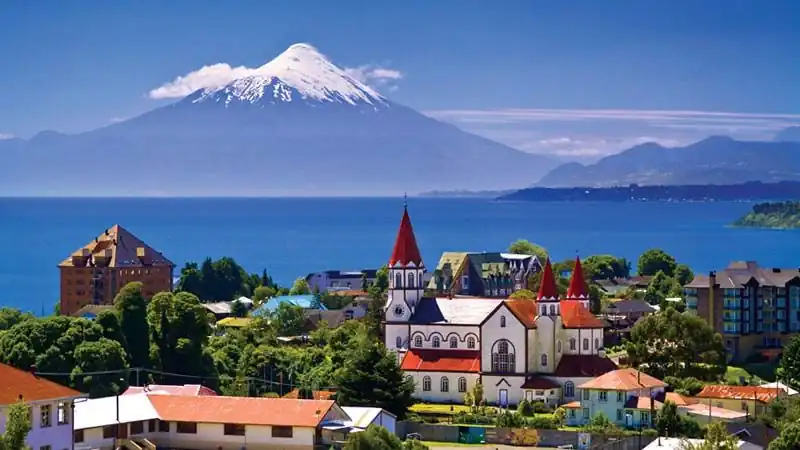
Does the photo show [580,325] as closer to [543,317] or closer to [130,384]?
[543,317]

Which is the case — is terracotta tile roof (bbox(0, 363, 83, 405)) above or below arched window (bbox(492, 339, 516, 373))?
above

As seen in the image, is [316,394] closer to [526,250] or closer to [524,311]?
[524,311]

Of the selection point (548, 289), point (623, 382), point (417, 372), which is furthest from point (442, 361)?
point (623, 382)

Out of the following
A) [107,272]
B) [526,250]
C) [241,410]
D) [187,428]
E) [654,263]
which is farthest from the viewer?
[654,263]

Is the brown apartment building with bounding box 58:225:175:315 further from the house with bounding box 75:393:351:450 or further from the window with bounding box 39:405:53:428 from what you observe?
the window with bounding box 39:405:53:428

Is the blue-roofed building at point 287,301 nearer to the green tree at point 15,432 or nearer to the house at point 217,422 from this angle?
the house at point 217,422

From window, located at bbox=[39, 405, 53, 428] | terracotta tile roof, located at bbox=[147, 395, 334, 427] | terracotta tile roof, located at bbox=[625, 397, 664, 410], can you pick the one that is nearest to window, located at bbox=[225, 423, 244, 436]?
terracotta tile roof, located at bbox=[147, 395, 334, 427]
